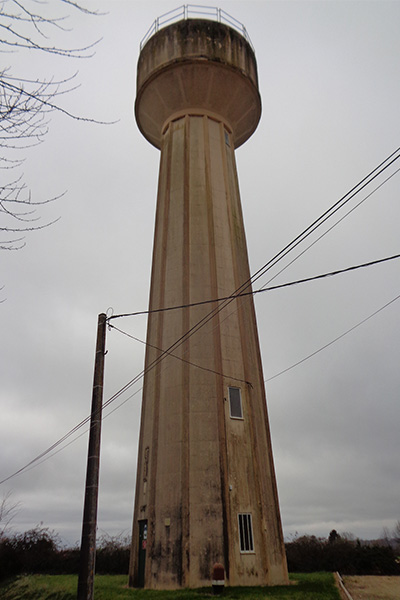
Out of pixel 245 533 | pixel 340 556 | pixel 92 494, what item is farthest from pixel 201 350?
pixel 340 556

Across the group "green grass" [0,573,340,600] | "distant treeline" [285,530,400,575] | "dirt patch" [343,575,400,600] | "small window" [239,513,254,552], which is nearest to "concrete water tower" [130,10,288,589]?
"small window" [239,513,254,552]

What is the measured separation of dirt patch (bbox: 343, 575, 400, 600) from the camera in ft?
47.3

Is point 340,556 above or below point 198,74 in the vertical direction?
below

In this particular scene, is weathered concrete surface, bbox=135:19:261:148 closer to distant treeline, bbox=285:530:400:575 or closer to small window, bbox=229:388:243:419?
small window, bbox=229:388:243:419

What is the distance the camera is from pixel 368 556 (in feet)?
70.5

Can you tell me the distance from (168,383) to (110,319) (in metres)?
7.46

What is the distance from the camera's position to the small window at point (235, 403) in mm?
18922

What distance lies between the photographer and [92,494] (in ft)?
33.8

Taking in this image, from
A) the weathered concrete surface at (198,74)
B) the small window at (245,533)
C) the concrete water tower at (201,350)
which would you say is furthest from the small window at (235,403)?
the weathered concrete surface at (198,74)

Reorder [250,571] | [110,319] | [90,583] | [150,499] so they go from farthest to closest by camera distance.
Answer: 1. [150,499]
2. [250,571]
3. [110,319]
4. [90,583]

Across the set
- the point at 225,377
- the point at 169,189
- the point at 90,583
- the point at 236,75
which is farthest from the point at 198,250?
the point at 90,583

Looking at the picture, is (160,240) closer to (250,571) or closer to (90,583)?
(250,571)

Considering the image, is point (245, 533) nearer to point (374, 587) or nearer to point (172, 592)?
point (172, 592)

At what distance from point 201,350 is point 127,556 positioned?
11.7m
